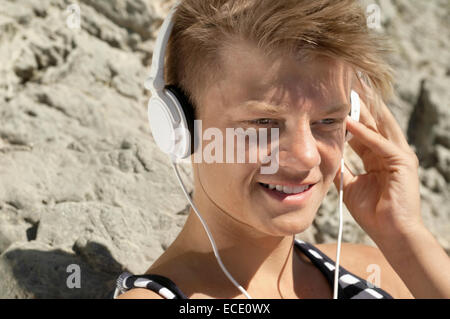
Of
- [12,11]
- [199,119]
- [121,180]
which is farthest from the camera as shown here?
[12,11]

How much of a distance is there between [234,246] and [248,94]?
0.45 metres

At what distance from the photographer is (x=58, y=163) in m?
1.89

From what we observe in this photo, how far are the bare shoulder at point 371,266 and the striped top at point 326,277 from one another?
0.09 m

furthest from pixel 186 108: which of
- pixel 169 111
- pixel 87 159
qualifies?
pixel 87 159

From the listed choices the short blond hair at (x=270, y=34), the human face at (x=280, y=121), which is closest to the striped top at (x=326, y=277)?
the human face at (x=280, y=121)

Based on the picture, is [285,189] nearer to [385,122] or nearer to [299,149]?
[299,149]

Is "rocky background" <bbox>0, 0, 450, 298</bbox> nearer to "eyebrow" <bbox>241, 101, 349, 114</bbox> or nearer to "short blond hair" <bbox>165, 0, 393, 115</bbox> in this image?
"short blond hair" <bbox>165, 0, 393, 115</bbox>

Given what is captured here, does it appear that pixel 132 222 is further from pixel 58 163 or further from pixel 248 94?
pixel 248 94

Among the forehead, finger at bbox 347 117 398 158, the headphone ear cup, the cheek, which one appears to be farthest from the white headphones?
finger at bbox 347 117 398 158

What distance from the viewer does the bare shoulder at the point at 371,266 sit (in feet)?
5.56

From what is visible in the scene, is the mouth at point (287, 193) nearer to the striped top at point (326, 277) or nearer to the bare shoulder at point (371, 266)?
the striped top at point (326, 277)

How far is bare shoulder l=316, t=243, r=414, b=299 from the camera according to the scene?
1694 mm
